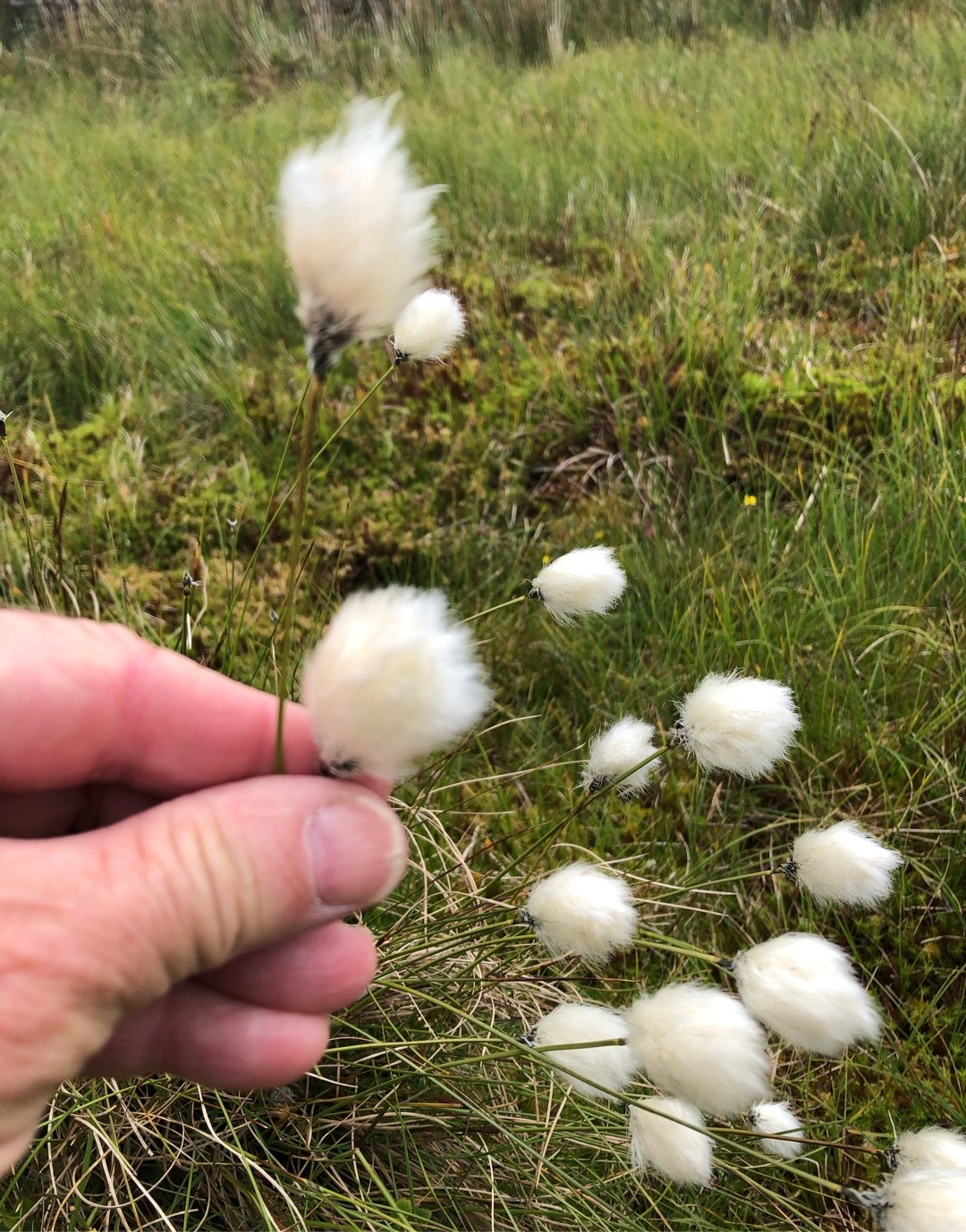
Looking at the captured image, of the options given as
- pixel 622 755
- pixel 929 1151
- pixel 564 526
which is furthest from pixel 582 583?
pixel 564 526

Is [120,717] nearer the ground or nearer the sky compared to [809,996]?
nearer the sky

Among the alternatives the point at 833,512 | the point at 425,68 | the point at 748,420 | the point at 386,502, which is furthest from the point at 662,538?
the point at 425,68

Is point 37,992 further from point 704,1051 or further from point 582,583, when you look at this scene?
point 582,583

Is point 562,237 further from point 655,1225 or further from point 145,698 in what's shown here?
point 655,1225

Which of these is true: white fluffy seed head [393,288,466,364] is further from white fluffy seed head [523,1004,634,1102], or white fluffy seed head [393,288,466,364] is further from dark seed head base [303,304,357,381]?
white fluffy seed head [523,1004,634,1102]

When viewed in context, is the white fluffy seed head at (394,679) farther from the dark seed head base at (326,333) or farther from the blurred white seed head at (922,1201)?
the blurred white seed head at (922,1201)

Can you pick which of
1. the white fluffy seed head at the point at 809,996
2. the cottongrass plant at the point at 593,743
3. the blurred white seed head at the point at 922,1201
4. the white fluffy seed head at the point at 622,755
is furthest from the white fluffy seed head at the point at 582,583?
the blurred white seed head at the point at 922,1201
